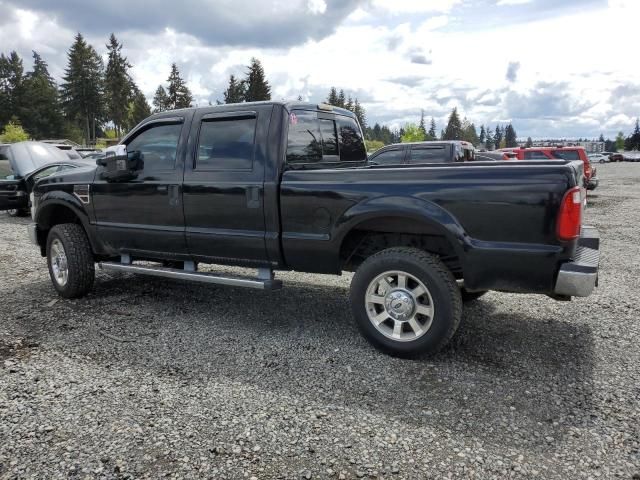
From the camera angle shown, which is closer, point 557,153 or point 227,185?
point 227,185

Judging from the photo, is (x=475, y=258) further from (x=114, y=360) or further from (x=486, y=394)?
(x=114, y=360)

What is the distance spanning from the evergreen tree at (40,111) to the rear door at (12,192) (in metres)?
82.3

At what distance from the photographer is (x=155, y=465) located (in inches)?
103

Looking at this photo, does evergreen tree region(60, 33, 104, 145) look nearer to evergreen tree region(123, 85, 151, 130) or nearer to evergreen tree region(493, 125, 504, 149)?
evergreen tree region(123, 85, 151, 130)

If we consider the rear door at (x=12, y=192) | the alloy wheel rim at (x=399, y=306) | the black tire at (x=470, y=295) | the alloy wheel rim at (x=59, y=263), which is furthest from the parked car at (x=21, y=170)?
the alloy wheel rim at (x=399, y=306)

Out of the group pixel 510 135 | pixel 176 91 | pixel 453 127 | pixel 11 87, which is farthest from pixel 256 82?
pixel 510 135

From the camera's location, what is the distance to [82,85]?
3142 inches

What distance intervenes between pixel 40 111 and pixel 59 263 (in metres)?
91.5

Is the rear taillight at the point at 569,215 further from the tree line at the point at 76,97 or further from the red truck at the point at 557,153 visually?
the tree line at the point at 76,97

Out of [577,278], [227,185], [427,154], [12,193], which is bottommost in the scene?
[577,278]

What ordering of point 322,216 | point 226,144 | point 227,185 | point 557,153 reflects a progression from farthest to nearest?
point 557,153 < point 226,144 < point 227,185 < point 322,216

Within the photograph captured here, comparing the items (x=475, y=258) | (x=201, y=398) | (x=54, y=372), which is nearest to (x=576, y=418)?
(x=475, y=258)

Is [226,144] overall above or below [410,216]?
above

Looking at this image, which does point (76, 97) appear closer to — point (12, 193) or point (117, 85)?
point (117, 85)
